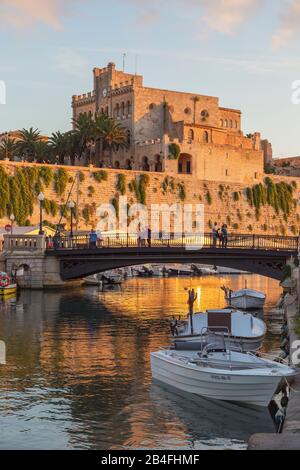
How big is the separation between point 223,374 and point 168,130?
76315 mm

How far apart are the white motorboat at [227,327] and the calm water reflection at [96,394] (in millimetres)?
1579

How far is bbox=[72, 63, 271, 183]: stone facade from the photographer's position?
278 ft

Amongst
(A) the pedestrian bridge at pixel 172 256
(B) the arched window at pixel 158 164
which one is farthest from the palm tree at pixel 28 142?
(A) the pedestrian bridge at pixel 172 256

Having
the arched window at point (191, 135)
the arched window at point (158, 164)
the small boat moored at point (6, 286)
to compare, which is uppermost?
the arched window at point (191, 135)

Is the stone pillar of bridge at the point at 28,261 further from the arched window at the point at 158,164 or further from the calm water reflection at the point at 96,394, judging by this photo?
the arched window at the point at 158,164

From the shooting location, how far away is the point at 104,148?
8612 cm

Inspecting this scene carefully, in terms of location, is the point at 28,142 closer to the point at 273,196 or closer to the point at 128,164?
the point at 128,164

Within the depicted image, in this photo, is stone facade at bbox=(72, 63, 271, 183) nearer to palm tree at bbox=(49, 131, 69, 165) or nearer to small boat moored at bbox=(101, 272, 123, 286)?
palm tree at bbox=(49, 131, 69, 165)

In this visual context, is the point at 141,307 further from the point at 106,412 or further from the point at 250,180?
the point at 250,180

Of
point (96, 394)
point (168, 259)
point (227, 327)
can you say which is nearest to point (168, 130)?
point (168, 259)

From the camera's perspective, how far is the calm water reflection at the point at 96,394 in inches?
611

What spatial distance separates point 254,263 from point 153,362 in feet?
70.6

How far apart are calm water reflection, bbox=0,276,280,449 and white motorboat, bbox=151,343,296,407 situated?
1.06ft
